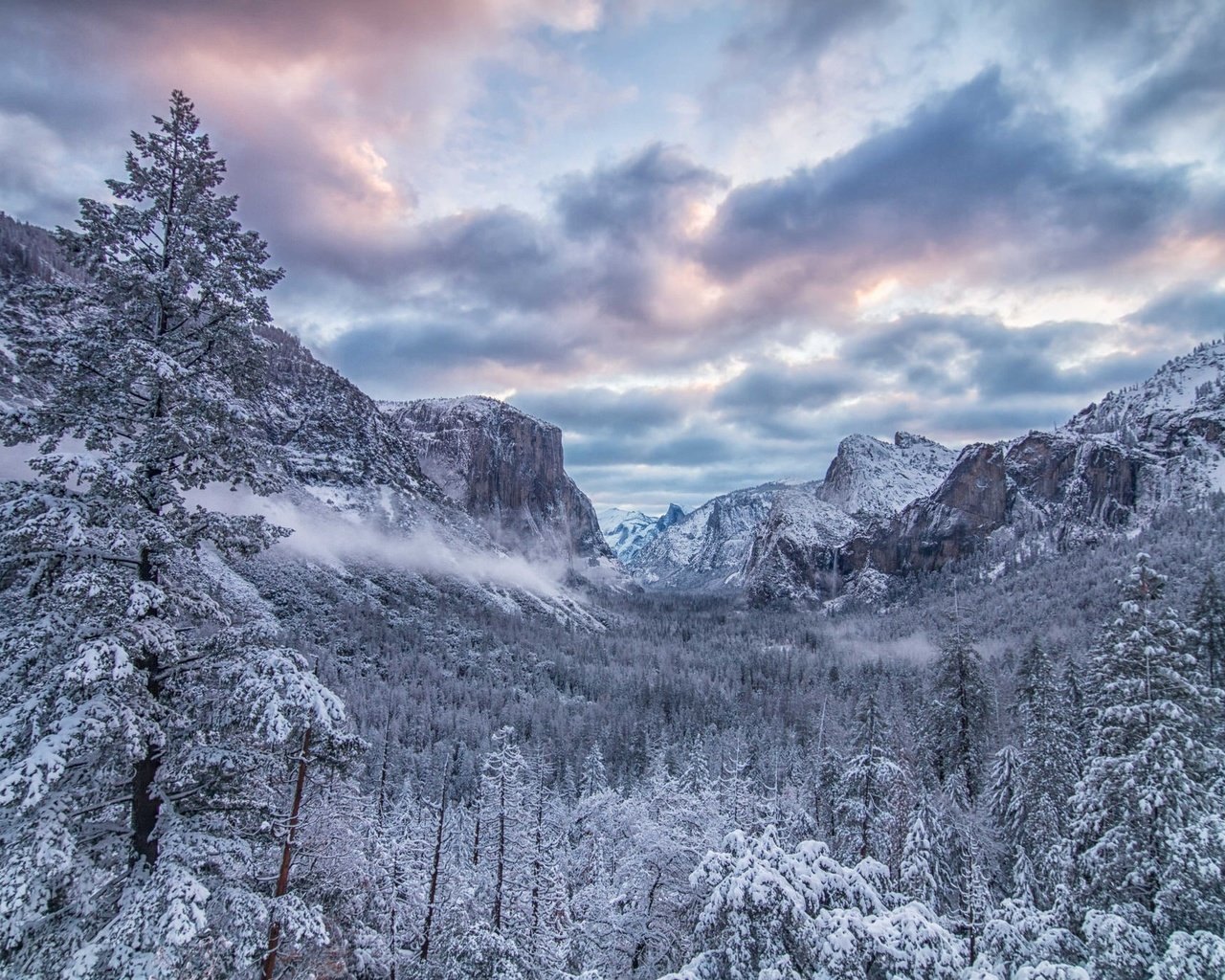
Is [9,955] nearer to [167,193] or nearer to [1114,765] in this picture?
[167,193]

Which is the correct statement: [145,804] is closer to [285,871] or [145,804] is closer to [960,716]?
[285,871]

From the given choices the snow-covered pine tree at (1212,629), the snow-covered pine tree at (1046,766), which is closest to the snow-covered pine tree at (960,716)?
the snow-covered pine tree at (1046,766)

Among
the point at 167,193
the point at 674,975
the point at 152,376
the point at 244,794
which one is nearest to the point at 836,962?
the point at 674,975

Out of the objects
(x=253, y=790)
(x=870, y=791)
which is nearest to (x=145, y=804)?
(x=253, y=790)

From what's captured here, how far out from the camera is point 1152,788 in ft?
51.3

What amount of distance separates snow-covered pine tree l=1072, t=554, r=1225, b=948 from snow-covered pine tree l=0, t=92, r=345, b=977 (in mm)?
18898

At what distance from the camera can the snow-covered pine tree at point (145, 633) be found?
723cm

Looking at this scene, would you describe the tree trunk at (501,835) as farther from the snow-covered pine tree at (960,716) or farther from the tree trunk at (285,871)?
the snow-covered pine tree at (960,716)

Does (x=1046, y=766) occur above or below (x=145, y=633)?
below

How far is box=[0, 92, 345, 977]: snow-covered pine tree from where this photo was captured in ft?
23.7

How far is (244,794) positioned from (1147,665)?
23000 millimetres

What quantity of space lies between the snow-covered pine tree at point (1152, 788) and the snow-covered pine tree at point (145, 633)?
62.0 feet

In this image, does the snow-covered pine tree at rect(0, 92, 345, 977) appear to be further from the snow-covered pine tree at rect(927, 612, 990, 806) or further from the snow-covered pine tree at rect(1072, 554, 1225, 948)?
the snow-covered pine tree at rect(927, 612, 990, 806)

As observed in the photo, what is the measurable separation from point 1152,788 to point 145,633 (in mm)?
22827
